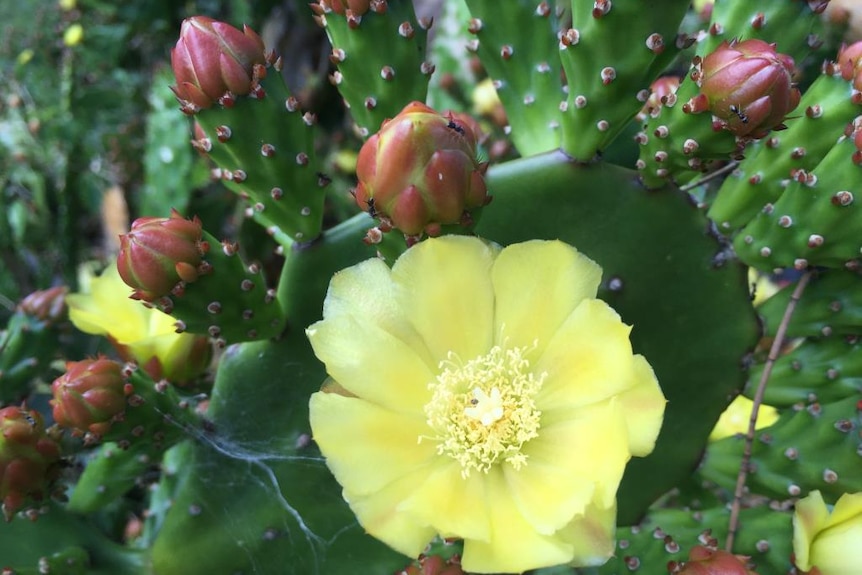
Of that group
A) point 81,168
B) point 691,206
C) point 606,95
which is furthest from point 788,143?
point 81,168

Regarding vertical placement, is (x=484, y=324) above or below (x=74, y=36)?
above

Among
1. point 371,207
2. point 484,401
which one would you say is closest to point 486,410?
point 484,401

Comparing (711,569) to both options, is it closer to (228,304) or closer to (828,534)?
(828,534)

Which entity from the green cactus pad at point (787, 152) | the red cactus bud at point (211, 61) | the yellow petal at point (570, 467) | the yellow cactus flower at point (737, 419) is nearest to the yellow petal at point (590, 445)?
the yellow petal at point (570, 467)

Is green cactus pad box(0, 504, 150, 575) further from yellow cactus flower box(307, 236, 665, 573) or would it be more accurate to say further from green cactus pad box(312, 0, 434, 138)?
green cactus pad box(312, 0, 434, 138)

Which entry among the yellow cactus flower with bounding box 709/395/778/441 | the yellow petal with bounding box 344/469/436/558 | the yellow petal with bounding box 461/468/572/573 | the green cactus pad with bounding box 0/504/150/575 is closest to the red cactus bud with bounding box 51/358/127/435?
the green cactus pad with bounding box 0/504/150/575

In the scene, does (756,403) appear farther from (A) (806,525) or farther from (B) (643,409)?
(B) (643,409)
